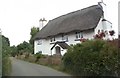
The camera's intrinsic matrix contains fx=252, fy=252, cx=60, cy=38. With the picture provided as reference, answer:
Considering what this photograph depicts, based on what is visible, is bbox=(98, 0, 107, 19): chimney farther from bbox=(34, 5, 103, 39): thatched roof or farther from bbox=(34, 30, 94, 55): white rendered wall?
bbox=(34, 30, 94, 55): white rendered wall

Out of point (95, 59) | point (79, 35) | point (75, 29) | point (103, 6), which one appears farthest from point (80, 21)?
point (95, 59)

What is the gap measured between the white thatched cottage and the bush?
15904 mm

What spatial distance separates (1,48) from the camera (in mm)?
14773

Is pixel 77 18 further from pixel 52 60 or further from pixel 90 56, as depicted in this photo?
pixel 90 56

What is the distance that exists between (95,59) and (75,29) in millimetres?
22986

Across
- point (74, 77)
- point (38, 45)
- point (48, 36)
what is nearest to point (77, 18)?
point (48, 36)

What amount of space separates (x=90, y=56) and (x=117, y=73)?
2231 mm

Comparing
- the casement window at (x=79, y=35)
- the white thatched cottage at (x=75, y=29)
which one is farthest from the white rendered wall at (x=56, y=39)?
the casement window at (x=79, y=35)

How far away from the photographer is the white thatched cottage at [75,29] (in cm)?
3731

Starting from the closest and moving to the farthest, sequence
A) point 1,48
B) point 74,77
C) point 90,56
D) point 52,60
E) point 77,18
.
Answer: point 1,48, point 90,56, point 74,77, point 52,60, point 77,18

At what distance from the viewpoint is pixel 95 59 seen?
1593cm

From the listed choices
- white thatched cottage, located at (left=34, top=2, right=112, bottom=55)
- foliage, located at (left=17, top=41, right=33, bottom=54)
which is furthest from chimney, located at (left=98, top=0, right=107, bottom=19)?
foliage, located at (left=17, top=41, right=33, bottom=54)

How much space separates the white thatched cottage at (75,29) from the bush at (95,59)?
15904mm

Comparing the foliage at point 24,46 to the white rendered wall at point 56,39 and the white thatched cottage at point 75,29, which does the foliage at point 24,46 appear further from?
the white thatched cottage at point 75,29
